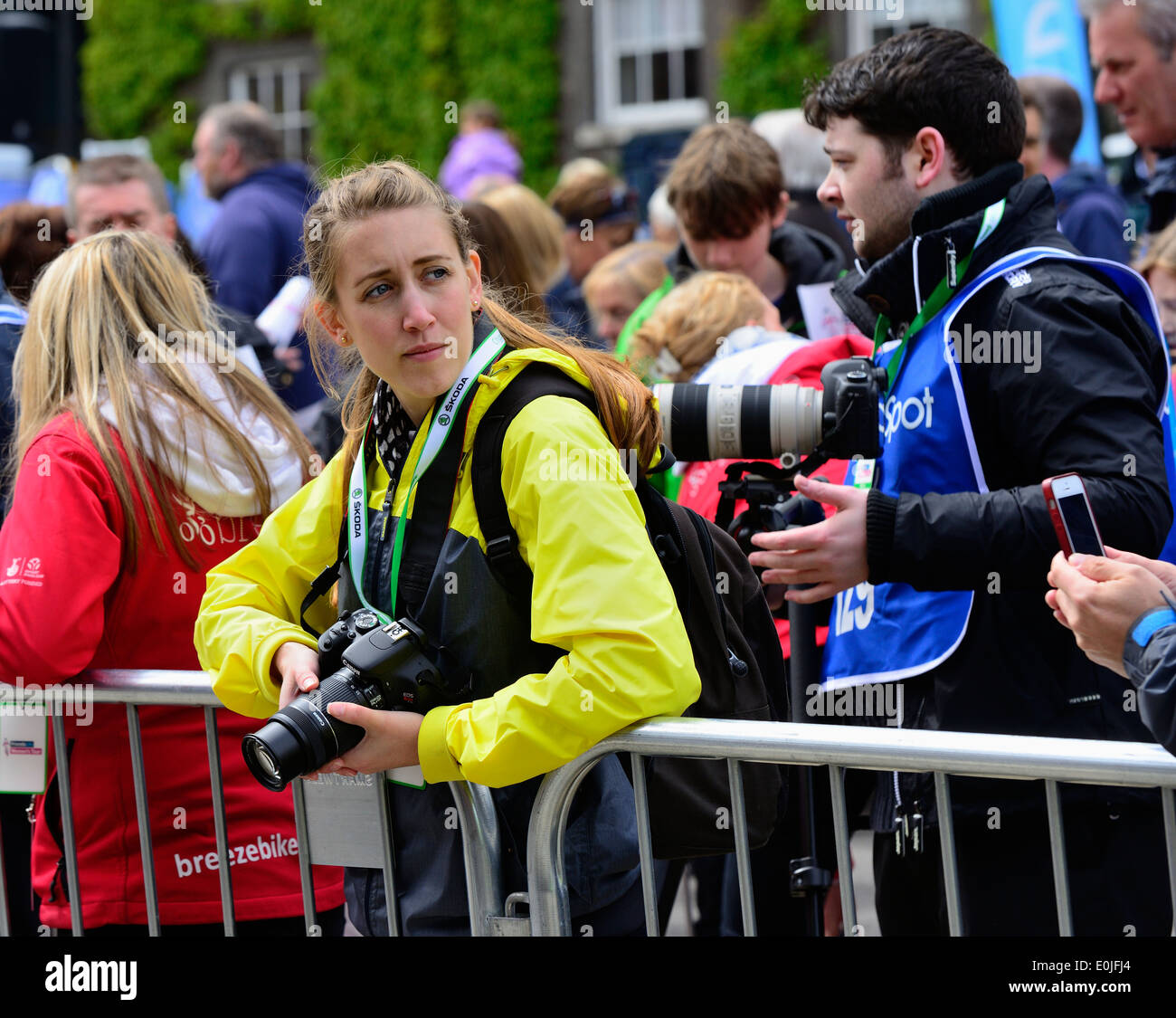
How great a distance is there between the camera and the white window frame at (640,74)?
635 inches

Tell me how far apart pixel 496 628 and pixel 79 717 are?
3.41ft

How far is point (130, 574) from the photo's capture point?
2824 mm

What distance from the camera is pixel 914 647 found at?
2.66 m

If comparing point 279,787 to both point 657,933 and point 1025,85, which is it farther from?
point 1025,85

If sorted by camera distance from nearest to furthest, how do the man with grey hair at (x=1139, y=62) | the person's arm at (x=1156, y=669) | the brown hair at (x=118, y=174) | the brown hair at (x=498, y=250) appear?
1. the person's arm at (x=1156, y=669)
2. the brown hair at (x=498, y=250)
3. the man with grey hair at (x=1139, y=62)
4. the brown hair at (x=118, y=174)

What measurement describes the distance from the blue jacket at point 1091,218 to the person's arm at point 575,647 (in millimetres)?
3554

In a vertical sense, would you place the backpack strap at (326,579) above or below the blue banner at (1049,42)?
below

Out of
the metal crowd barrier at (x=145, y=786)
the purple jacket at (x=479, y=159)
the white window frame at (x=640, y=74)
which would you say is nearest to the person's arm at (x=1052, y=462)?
the metal crowd barrier at (x=145, y=786)

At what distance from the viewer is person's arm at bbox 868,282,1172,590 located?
2.44m

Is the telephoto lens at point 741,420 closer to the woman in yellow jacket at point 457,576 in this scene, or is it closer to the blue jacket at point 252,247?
the woman in yellow jacket at point 457,576

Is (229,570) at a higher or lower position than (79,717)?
higher

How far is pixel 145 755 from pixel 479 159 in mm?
7926

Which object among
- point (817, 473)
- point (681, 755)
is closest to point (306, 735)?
point (681, 755)
